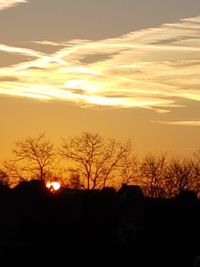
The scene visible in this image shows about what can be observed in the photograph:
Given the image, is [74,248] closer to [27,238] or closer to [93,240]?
[93,240]

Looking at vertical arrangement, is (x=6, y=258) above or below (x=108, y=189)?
below

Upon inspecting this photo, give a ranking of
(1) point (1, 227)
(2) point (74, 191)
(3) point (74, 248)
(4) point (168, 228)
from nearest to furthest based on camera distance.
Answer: (3) point (74, 248) < (4) point (168, 228) < (1) point (1, 227) < (2) point (74, 191)

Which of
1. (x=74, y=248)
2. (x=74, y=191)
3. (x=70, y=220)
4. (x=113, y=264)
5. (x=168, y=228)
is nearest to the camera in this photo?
(x=113, y=264)

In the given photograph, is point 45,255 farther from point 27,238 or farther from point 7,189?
point 7,189

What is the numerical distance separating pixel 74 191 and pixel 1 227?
383 inches

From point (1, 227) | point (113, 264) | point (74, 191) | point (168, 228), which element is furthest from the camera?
point (74, 191)

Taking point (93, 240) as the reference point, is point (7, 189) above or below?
above

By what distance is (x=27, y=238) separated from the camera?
7600 centimetres

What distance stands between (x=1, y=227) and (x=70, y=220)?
1011 centimetres

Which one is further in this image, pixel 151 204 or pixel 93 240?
pixel 151 204

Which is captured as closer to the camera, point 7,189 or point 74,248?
point 74,248

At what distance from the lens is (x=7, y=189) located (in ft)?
291

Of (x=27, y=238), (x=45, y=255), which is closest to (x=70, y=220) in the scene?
(x=27, y=238)

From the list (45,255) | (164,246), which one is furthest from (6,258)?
(164,246)
